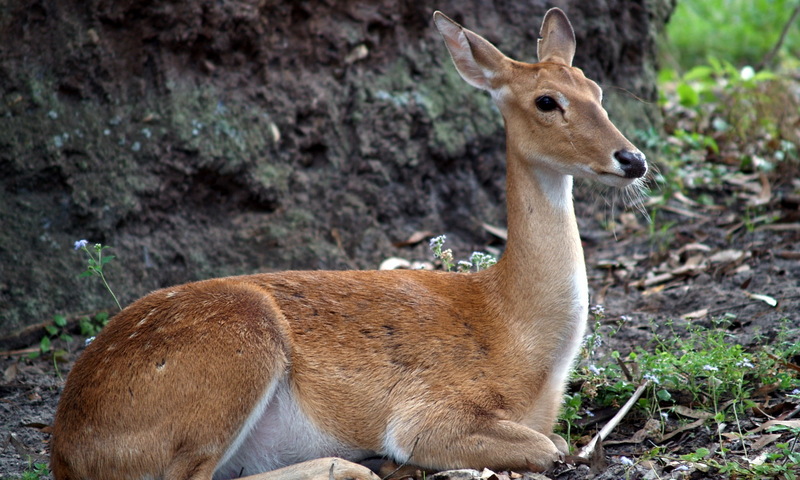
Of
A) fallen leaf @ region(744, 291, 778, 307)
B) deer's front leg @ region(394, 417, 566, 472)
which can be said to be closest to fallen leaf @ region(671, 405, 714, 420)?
deer's front leg @ region(394, 417, 566, 472)

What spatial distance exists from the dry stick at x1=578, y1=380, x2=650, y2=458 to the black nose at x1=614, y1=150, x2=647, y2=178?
1.20 m

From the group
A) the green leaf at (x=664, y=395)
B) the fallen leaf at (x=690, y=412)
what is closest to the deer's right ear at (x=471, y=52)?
the green leaf at (x=664, y=395)

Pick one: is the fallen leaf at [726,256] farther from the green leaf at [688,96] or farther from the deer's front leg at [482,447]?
the green leaf at [688,96]

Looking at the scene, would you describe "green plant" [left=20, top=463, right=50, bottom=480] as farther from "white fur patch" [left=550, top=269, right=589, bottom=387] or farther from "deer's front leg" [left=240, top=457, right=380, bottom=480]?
"white fur patch" [left=550, top=269, right=589, bottom=387]

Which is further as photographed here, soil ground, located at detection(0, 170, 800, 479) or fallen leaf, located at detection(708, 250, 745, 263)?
fallen leaf, located at detection(708, 250, 745, 263)

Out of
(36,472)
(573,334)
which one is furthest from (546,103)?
(36,472)

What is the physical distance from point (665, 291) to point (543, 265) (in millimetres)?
2302

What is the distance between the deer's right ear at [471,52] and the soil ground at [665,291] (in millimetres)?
1105

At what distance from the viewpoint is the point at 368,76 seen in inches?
298

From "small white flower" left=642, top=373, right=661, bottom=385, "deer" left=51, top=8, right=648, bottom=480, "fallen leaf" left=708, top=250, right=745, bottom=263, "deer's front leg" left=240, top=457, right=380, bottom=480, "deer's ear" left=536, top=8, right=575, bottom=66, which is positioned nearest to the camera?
"deer" left=51, top=8, right=648, bottom=480

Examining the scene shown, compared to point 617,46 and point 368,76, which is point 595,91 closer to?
point 368,76

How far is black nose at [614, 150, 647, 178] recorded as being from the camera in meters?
4.20

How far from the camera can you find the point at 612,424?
4609 millimetres

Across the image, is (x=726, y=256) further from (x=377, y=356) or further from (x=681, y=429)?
(x=377, y=356)
